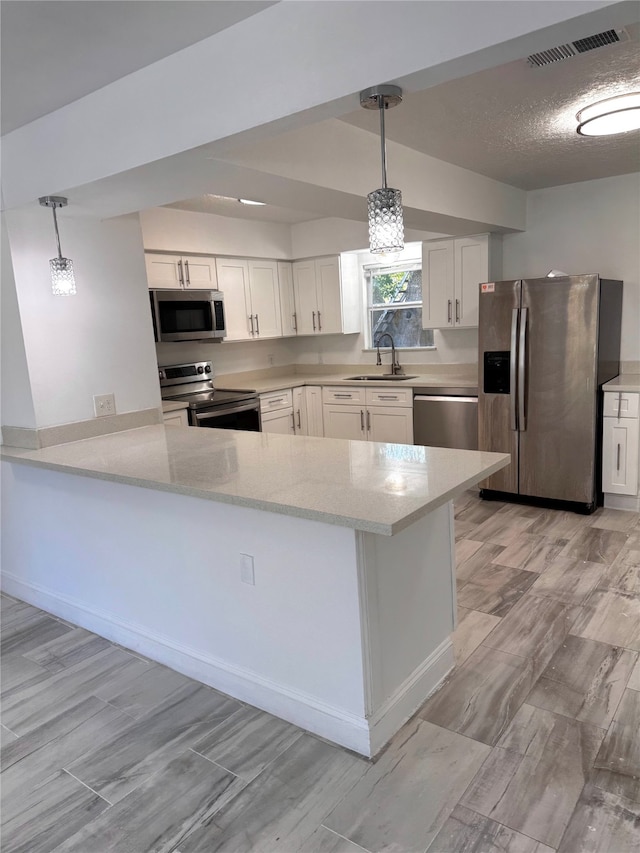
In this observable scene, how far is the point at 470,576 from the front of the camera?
328cm

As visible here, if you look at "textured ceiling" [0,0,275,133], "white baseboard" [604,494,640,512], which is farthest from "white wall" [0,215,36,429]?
"white baseboard" [604,494,640,512]

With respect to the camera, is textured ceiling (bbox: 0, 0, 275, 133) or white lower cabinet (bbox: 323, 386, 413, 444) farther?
white lower cabinet (bbox: 323, 386, 413, 444)

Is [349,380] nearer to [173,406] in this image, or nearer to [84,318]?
[173,406]

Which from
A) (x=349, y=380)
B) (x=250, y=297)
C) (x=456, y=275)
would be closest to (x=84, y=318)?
(x=250, y=297)

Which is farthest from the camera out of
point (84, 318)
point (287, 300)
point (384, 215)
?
point (287, 300)

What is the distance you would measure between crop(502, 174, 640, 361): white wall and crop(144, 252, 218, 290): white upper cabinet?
2612mm

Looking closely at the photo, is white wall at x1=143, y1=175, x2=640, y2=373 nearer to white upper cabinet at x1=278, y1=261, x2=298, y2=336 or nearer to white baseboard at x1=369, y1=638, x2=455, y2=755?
white upper cabinet at x1=278, y1=261, x2=298, y2=336

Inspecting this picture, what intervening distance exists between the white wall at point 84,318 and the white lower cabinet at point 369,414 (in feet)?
7.30

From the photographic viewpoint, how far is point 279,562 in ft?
6.85

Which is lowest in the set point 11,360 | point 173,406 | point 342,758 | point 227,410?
point 342,758

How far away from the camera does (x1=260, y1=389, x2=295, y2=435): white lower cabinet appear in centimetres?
515

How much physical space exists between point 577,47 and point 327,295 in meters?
3.67

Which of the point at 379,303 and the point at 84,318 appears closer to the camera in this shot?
the point at 84,318

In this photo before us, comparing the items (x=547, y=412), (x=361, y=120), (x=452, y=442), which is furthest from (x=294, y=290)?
(x=361, y=120)
